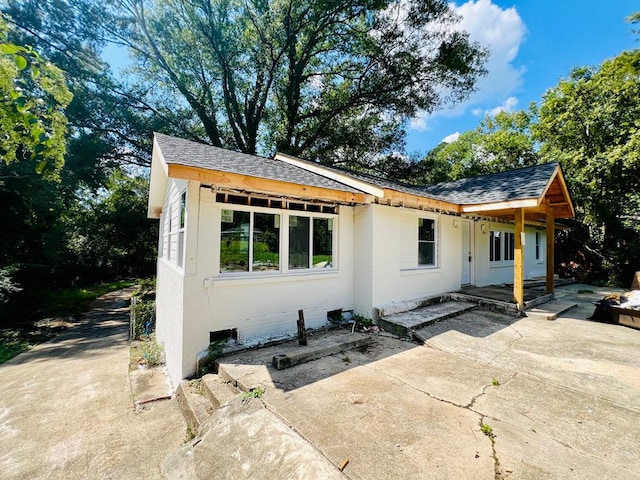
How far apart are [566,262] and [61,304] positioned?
90.5 feet

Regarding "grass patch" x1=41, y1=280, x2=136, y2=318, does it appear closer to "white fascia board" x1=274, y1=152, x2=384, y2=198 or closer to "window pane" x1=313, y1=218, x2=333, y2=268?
"white fascia board" x1=274, y1=152, x2=384, y2=198

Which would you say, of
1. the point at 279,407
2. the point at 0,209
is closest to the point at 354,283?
the point at 279,407

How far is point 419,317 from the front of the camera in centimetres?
625

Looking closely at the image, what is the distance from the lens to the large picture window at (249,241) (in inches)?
193

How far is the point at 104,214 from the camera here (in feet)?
59.1

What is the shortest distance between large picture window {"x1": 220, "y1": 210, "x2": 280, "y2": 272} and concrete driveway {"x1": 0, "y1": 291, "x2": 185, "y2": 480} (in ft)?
8.04

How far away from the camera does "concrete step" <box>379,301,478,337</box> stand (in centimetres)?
567

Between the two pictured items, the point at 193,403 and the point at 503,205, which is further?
the point at 503,205

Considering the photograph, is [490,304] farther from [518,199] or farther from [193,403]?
[193,403]

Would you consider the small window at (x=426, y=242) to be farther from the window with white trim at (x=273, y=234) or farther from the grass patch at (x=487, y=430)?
the grass patch at (x=487, y=430)

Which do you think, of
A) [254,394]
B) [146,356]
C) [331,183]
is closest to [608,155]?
[331,183]

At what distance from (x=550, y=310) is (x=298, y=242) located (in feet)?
23.0

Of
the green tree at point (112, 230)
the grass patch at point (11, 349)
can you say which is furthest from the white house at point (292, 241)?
the green tree at point (112, 230)

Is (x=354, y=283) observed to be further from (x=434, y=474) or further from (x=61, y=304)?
(x=61, y=304)
